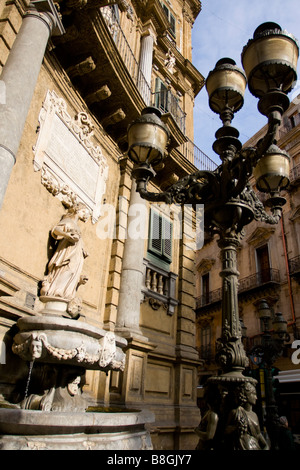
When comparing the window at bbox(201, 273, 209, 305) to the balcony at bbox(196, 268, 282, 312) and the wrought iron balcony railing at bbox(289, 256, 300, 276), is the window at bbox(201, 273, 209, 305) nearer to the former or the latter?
the balcony at bbox(196, 268, 282, 312)

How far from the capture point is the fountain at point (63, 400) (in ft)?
9.91

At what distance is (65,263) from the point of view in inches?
211

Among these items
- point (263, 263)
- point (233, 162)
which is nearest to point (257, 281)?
point (263, 263)

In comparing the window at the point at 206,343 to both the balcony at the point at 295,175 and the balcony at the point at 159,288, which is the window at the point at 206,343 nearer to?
the balcony at the point at 295,175

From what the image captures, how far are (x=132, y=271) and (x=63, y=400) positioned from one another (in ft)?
12.2

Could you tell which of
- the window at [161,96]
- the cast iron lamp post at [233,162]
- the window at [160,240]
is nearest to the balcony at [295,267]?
the window at [160,240]

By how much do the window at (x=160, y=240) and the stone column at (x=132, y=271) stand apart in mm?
401

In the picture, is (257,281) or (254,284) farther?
(254,284)

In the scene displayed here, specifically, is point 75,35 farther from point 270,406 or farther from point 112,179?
point 270,406

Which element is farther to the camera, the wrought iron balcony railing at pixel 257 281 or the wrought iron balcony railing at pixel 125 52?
the wrought iron balcony railing at pixel 257 281

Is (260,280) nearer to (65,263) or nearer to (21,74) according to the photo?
(65,263)

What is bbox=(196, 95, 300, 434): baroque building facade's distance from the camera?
16.8 meters

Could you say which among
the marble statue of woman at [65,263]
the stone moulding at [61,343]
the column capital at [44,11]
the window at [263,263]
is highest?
the window at [263,263]

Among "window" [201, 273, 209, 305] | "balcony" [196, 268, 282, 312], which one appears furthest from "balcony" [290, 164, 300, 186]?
"window" [201, 273, 209, 305]
